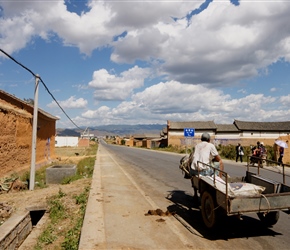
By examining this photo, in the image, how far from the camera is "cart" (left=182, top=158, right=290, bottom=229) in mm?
4902

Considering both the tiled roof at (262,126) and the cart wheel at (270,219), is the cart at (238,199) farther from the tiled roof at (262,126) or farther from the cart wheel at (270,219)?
the tiled roof at (262,126)

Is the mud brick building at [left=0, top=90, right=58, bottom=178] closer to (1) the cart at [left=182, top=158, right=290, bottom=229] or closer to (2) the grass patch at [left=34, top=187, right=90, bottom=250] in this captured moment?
(2) the grass patch at [left=34, top=187, right=90, bottom=250]

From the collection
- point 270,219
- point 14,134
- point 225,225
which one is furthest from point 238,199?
point 14,134

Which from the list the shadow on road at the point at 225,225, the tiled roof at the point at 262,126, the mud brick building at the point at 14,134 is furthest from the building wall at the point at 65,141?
the shadow on road at the point at 225,225

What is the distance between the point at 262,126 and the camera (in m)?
68.6

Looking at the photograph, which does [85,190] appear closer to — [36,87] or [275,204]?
[36,87]

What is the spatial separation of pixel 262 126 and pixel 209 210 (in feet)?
224

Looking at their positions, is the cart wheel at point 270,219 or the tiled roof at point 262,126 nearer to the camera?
the cart wheel at point 270,219

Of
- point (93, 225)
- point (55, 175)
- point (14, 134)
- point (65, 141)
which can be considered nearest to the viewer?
point (93, 225)

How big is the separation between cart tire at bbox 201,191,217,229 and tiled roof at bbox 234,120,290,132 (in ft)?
214

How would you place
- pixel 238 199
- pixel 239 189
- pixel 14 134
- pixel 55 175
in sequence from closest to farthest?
pixel 238 199
pixel 239 189
pixel 55 175
pixel 14 134

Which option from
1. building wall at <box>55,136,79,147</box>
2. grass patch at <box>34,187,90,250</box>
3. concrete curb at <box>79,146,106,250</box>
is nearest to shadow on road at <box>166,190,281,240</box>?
concrete curb at <box>79,146,106,250</box>

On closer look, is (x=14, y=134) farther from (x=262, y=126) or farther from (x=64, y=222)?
(x=262, y=126)

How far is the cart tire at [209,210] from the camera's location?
5.48 m
